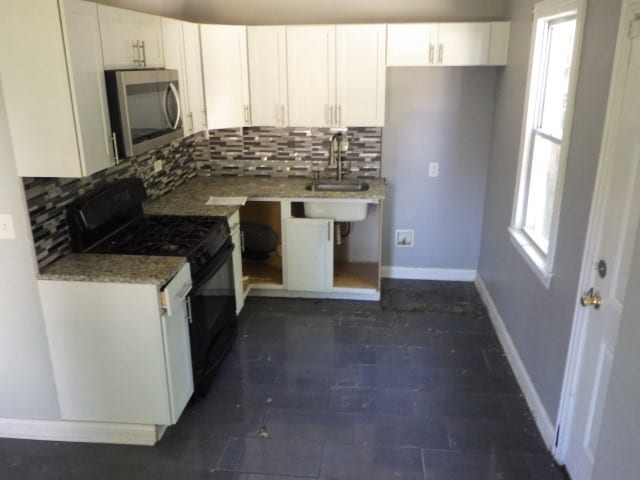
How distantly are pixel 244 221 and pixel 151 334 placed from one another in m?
2.07

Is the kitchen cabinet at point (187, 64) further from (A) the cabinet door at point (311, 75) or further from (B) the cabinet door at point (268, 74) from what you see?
(A) the cabinet door at point (311, 75)

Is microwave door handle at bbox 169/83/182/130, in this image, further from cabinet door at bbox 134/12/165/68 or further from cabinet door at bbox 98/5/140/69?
cabinet door at bbox 98/5/140/69

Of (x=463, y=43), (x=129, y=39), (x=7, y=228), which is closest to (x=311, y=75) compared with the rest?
(x=463, y=43)

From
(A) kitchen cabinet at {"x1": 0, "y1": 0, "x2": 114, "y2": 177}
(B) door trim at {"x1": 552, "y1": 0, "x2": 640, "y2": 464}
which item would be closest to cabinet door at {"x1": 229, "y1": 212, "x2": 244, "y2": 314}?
(A) kitchen cabinet at {"x1": 0, "y1": 0, "x2": 114, "y2": 177}

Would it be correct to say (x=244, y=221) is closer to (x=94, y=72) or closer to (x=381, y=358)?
(x=381, y=358)

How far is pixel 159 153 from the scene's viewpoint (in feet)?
12.7

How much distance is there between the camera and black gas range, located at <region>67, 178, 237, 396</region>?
276cm

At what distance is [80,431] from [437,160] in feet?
10.6

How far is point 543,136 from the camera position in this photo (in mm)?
3055

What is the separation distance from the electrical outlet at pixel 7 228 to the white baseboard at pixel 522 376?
270 cm

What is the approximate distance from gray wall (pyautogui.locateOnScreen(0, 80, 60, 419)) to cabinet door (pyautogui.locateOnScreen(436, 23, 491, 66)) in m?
2.88

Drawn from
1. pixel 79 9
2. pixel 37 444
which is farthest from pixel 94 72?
pixel 37 444

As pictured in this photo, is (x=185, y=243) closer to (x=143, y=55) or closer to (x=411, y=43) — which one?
(x=143, y=55)

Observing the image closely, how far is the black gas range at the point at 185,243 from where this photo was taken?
276cm
